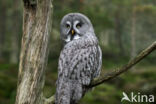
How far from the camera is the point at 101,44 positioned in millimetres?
19359

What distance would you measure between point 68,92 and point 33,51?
0.63 meters

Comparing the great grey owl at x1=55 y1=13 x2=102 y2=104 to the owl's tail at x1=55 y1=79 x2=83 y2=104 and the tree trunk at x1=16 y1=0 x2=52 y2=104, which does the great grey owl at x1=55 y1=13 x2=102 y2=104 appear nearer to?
the owl's tail at x1=55 y1=79 x2=83 y2=104

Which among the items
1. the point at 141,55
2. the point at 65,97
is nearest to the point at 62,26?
the point at 65,97

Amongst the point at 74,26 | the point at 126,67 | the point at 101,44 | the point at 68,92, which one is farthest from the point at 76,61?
the point at 101,44

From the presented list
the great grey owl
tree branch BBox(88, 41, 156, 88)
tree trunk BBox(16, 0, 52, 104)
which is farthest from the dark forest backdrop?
tree branch BBox(88, 41, 156, 88)

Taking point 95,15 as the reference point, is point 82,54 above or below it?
above

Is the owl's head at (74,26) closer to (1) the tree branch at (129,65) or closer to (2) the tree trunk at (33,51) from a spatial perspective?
(2) the tree trunk at (33,51)

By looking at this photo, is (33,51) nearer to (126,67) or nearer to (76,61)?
(76,61)

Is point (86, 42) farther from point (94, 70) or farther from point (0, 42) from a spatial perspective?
point (0, 42)

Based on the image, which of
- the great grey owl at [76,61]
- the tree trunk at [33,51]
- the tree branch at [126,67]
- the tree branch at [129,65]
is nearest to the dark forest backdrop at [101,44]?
the great grey owl at [76,61]

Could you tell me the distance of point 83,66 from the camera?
3.60 meters

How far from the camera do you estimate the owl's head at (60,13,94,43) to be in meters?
3.82

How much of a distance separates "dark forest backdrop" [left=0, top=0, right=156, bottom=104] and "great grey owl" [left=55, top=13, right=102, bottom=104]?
4242 mm

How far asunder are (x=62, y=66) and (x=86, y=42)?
41 cm
